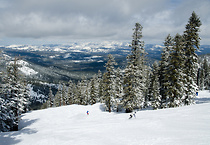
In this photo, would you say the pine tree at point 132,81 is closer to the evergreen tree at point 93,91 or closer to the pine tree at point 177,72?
the pine tree at point 177,72

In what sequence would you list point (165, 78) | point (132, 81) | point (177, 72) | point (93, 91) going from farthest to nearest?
1. point (93, 91)
2. point (132, 81)
3. point (165, 78)
4. point (177, 72)

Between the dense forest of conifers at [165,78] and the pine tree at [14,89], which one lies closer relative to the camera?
the dense forest of conifers at [165,78]

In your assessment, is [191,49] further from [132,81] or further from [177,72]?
[132,81]

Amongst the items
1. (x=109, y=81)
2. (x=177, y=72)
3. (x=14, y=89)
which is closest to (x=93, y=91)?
(x=109, y=81)

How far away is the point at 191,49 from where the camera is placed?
22.8 meters

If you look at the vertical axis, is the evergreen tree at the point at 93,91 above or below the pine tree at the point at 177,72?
below

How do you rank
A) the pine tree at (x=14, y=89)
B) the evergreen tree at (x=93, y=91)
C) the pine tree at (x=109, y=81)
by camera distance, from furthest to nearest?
the evergreen tree at (x=93, y=91), the pine tree at (x=109, y=81), the pine tree at (x=14, y=89)

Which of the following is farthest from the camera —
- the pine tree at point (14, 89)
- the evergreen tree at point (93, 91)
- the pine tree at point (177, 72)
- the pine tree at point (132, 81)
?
the evergreen tree at point (93, 91)

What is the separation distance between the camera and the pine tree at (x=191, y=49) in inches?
883

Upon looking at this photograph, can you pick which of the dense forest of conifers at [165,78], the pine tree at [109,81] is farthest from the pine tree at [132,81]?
the pine tree at [109,81]

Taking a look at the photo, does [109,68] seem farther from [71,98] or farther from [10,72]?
[71,98]

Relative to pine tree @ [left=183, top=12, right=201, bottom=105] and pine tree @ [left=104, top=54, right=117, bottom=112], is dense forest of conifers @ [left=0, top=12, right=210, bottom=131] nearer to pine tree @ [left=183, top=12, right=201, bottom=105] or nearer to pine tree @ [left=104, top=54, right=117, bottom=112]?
pine tree @ [left=183, top=12, right=201, bottom=105]

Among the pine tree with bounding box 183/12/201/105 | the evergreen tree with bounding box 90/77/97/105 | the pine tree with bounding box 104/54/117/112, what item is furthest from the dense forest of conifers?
the evergreen tree with bounding box 90/77/97/105

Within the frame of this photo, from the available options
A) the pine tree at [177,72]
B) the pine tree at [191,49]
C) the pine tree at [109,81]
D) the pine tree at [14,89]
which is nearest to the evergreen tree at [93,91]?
the pine tree at [109,81]
